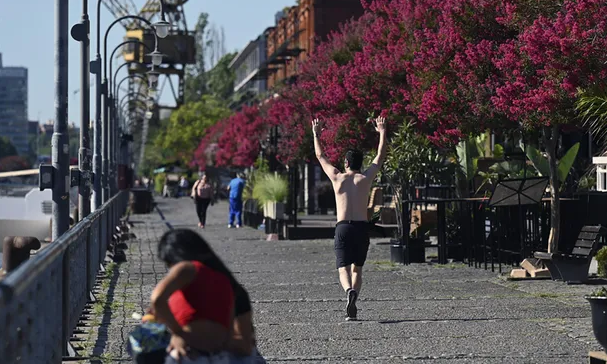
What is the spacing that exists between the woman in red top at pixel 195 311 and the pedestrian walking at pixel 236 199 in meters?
31.0

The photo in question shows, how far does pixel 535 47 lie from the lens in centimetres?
1536

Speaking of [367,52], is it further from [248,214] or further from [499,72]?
[248,214]

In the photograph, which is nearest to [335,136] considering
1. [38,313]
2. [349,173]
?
[349,173]

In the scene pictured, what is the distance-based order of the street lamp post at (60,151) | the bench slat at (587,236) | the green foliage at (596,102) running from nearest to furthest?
the green foliage at (596,102), the street lamp post at (60,151), the bench slat at (587,236)

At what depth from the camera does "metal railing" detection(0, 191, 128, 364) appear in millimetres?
6375

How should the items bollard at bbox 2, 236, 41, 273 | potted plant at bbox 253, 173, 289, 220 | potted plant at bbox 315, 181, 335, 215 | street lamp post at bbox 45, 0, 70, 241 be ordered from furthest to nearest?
potted plant at bbox 315, 181, 335, 215 → potted plant at bbox 253, 173, 289, 220 → street lamp post at bbox 45, 0, 70, 241 → bollard at bbox 2, 236, 41, 273

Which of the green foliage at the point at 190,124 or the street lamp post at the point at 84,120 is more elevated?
the green foliage at the point at 190,124

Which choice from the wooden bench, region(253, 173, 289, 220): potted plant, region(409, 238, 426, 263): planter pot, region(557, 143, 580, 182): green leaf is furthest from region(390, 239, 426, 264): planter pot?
region(253, 173, 289, 220): potted plant

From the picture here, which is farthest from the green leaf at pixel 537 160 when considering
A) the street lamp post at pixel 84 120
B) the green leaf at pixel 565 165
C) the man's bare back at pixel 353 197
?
the man's bare back at pixel 353 197

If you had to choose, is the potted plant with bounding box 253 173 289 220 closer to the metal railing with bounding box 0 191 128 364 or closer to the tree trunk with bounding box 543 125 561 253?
the tree trunk with bounding box 543 125 561 253

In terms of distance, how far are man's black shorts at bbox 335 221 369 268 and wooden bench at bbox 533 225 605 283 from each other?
4.65 meters

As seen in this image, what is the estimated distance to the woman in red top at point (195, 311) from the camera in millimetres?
5742

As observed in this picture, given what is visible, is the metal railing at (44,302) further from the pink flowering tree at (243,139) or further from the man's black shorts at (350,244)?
the pink flowering tree at (243,139)

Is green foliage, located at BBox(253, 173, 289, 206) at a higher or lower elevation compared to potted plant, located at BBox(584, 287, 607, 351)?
higher
